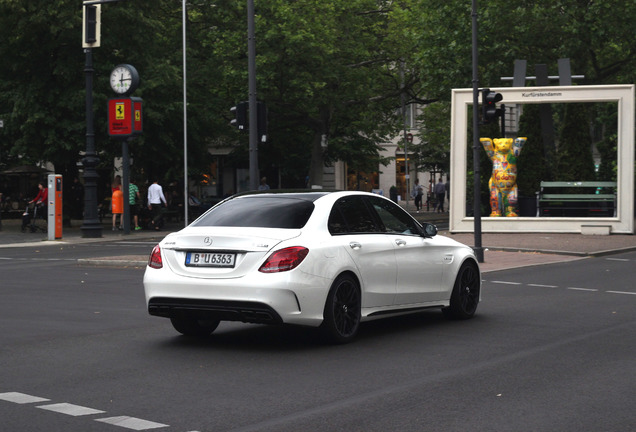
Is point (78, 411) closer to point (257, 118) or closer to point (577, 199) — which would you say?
point (257, 118)

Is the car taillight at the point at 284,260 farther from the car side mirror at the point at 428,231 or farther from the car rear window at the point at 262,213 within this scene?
the car side mirror at the point at 428,231

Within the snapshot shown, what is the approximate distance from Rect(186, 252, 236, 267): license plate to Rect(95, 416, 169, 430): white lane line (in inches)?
117

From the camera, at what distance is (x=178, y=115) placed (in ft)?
130

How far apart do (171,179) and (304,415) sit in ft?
132

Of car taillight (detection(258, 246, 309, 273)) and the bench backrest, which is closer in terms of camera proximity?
car taillight (detection(258, 246, 309, 273))

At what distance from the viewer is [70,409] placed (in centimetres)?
700

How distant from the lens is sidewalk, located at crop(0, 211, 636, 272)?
843 inches

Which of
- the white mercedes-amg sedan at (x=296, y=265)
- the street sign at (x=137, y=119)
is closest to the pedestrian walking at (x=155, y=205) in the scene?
the street sign at (x=137, y=119)

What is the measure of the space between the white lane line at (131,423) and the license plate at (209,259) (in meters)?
2.96

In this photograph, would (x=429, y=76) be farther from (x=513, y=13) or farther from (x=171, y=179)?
(x=171, y=179)

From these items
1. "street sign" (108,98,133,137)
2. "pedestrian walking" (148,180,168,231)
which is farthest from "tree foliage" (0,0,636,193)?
"street sign" (108,98,133,137)

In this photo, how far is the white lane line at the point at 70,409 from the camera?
6.87m

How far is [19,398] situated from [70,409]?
56 centimetres

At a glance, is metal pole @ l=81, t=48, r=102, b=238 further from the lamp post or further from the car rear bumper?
the car rear bumper
